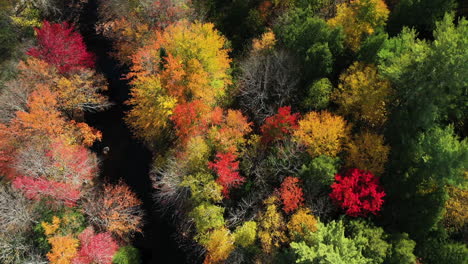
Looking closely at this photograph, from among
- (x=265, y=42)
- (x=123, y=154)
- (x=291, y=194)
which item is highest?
(x=265, y=42)

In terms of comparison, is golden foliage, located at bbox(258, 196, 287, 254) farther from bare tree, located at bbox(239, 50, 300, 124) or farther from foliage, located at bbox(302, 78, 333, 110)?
foliage, located at bbox(302, 78, 333, 110)

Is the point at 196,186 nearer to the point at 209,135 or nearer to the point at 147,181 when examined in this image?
the point at 209,135

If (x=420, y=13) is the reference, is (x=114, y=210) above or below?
below

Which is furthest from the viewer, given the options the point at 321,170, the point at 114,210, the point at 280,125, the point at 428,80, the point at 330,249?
the point at 114,210

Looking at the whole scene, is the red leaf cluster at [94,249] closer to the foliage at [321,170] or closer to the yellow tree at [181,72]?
the yellow tree at [181,72]

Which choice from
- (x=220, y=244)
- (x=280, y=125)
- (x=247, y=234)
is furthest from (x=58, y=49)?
(x=247, y=234)

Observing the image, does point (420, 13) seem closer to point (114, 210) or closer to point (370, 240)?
point (370, 240)

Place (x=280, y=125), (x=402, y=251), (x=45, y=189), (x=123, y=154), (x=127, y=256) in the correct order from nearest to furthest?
(x=402, y=251) < (x=280, y=125) < (x=45, y=189) < (x=127, y=256) < (x=123, y=154)

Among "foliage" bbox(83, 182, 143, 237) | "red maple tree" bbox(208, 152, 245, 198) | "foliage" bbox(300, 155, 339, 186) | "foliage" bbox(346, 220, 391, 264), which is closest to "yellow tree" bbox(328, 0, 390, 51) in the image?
"foliage" bbox(300, 155, 339, 186)
